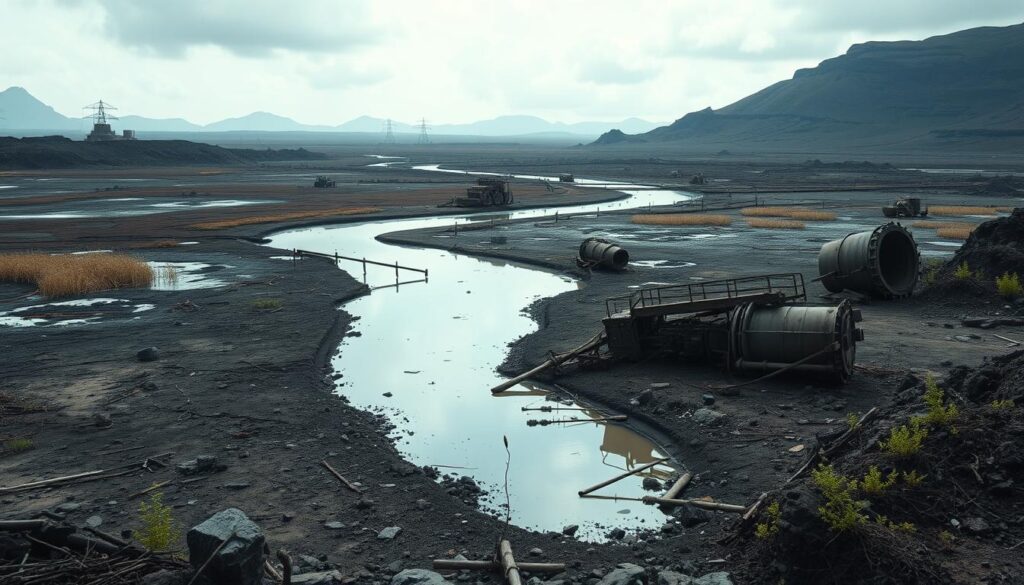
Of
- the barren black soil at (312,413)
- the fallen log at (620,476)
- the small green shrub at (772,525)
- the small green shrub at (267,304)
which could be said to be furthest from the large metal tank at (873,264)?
the small green shrub at (772,525)

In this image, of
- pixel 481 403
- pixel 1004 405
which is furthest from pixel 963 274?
pixel 1004 405

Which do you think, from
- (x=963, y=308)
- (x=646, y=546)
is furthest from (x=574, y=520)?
(x=963, y=308)

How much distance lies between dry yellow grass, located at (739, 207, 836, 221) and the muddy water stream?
1152 inches

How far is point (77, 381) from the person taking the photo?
2034 cm

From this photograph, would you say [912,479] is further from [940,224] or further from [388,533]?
[940,224]

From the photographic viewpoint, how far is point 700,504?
43.4 ft

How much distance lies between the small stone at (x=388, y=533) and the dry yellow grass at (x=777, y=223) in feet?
152

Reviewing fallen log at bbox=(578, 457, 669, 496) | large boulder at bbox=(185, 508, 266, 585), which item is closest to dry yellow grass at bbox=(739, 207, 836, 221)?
fallen log at bbox=(578, 457, 669, 496)

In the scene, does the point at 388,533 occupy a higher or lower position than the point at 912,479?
lower

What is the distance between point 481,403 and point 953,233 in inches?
1522

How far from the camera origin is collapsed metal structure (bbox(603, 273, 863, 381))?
18.4m

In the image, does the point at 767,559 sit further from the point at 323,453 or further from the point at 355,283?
the point at 355,283

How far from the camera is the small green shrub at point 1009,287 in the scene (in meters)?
26.0

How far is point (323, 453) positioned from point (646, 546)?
660 centimetres
